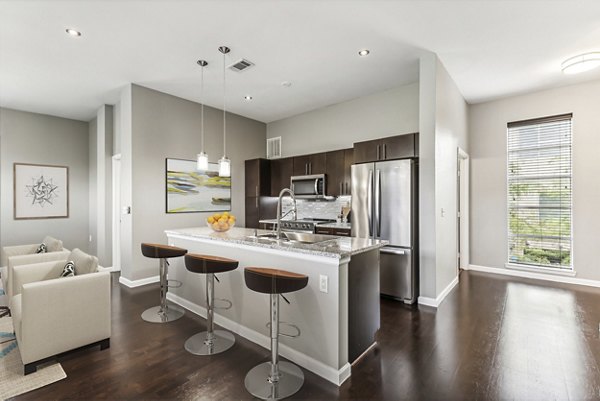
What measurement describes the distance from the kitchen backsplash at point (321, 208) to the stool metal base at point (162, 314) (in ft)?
10.2

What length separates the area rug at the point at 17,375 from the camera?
198 cm

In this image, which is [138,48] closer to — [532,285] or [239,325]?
[239,325]

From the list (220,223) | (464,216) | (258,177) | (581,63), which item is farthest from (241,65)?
(464,216)

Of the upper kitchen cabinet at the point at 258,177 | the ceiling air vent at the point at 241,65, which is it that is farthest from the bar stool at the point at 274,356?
the upper kitchen cabinet at the point at 258,177

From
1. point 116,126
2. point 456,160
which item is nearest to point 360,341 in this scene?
point 456,160

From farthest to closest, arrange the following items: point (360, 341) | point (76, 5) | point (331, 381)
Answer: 1. point (76, 5)
2. point (360, 341)
3. point (331, 381)

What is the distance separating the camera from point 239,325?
2.79 metres

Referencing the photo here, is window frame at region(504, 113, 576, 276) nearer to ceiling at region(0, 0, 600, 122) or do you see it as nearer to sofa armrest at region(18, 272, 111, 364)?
ceiling at region(0, 0, 600, 122)

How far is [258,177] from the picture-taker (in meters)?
5.97

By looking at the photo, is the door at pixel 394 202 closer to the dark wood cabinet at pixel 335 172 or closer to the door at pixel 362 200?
the door at pixel 362 200

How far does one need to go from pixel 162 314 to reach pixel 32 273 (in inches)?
50.3

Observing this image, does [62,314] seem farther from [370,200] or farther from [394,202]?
[394,202]

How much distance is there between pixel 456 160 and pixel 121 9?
4.61m

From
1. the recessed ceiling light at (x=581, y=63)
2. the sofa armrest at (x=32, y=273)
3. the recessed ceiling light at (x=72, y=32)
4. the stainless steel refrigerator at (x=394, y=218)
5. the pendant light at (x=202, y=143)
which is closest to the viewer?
the sofa armrest at (x=32, y=273)
